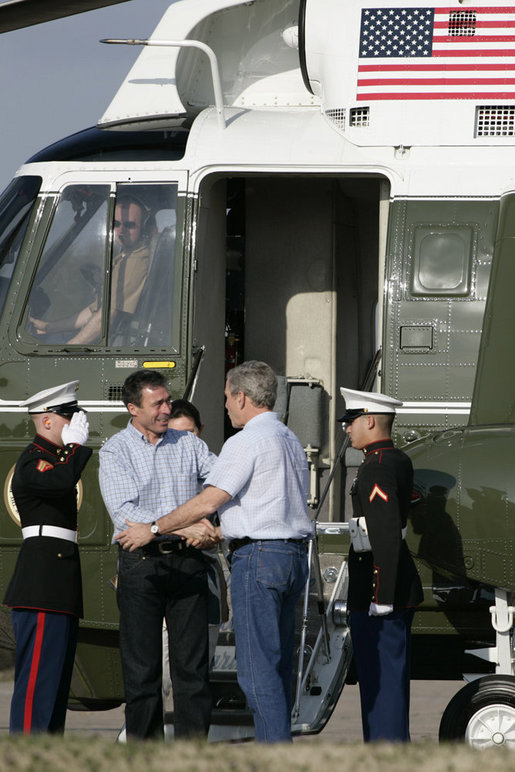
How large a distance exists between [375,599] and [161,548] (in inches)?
39.1

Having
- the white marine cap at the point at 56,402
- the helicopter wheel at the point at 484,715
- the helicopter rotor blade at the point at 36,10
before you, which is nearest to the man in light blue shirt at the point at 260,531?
the white marine cap at the point at 56,402

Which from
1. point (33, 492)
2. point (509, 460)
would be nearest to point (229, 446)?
point (33, 492)

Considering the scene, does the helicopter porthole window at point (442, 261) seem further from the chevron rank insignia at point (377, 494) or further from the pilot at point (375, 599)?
the chevron rank insignia at point (377, 494)

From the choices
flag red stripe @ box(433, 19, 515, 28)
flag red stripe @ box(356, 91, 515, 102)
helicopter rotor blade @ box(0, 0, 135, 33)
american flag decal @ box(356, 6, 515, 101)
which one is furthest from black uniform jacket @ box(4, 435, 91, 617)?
flag red stripe @ box(433, 19, 515, 28)

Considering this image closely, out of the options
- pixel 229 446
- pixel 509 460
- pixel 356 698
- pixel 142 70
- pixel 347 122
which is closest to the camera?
pixel 229 446

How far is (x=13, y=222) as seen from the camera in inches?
265

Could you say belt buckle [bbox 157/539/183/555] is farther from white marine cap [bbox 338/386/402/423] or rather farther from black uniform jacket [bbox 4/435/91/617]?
white marine cap [bbox 338/386/402/423]

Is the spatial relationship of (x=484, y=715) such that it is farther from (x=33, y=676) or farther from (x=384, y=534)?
(x=33, y=676)

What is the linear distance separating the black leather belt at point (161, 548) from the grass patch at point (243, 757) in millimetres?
1761

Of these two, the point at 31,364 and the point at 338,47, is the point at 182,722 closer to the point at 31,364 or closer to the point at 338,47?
the point at 31,364

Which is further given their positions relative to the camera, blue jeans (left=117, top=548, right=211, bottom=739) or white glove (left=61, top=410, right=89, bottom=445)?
white glove (left=61, top=410, right=89, bottom=445)

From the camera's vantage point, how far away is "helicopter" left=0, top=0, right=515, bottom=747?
5.56 metres

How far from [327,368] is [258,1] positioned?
2.62 metres

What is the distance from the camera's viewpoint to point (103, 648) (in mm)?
6336
